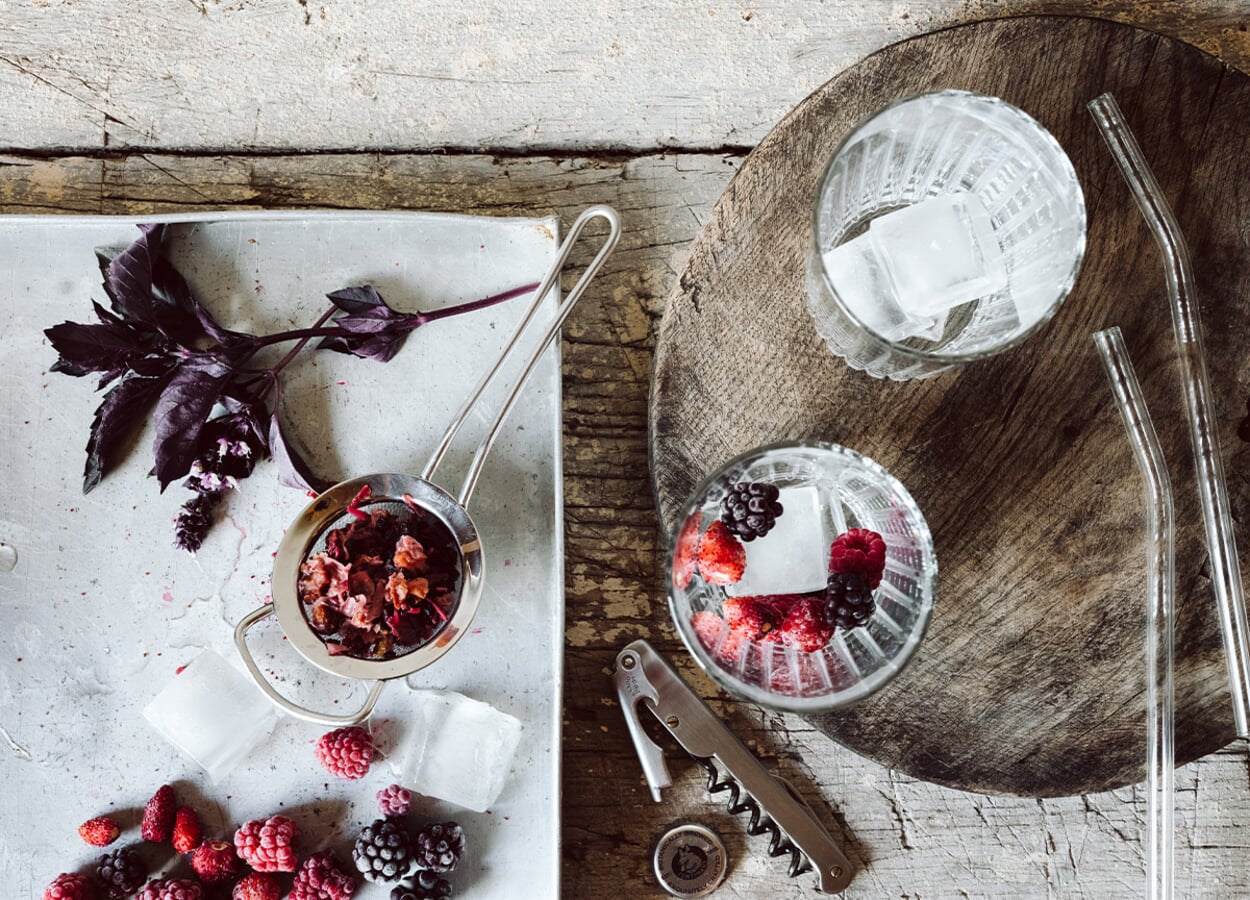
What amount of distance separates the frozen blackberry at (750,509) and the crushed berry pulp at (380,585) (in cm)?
31

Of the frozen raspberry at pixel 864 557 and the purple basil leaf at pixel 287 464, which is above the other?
the purple basil leaf at pixel 287 464

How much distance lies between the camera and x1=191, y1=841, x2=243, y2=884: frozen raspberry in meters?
1.05

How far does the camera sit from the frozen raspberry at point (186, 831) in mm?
1045

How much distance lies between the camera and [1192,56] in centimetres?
100

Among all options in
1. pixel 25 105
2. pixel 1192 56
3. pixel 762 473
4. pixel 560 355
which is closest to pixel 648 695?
pixel 762 473

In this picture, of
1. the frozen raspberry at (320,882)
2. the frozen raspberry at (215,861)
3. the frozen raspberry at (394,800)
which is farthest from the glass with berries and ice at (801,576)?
the frozen raspberry at (215,861)

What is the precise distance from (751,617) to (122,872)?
29.9 inches

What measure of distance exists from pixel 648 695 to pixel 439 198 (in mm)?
658

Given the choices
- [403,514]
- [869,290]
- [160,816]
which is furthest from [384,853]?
[869,290]

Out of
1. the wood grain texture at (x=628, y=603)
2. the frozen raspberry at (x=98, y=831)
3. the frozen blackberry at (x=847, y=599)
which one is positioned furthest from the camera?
the wood grain texture at (x=628, y=603)

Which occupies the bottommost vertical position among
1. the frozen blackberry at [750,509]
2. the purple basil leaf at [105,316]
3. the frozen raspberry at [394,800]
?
the frozen raspberry at [394,800]

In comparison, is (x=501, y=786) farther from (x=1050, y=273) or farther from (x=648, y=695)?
(x=1050, y=273)

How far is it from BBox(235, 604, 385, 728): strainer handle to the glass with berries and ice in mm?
356

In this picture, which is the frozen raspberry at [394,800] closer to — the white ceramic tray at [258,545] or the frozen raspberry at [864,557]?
the white ceramic tray at [258,545]
